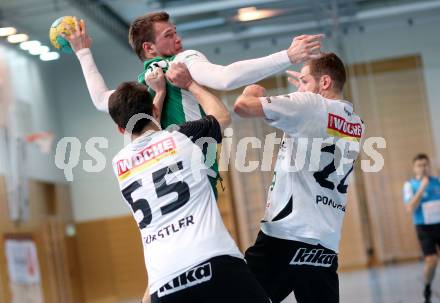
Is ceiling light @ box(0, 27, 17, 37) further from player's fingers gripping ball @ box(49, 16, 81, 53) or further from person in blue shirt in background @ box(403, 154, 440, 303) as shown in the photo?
player's fingers gripping ball @ box(49, 16, 81, 53)

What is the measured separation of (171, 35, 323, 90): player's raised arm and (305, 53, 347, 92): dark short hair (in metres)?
0.71

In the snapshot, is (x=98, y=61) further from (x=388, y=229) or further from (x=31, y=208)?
(x=388, y=229)

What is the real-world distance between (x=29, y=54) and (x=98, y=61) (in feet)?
5.03

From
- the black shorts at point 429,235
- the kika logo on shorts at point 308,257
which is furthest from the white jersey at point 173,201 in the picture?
the black shorts at point 429,235

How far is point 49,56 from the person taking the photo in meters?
15.0

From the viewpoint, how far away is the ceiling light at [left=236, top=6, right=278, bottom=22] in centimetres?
1355

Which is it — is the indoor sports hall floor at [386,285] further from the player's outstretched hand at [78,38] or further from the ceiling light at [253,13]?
the player's outstretched hand at [78,38]

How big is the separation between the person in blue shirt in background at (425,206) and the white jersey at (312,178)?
6.11 m

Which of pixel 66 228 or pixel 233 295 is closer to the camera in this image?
pixel 233 295

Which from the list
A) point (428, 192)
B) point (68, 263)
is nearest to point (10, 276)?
point (68, 263)

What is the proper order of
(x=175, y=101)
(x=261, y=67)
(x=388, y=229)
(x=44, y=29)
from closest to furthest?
1. (x=261, y=67)
2. (x=175, y=101)
3. (x=44, y=29)
4. (x=388, y=229)

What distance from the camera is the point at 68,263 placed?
12312 millimetres

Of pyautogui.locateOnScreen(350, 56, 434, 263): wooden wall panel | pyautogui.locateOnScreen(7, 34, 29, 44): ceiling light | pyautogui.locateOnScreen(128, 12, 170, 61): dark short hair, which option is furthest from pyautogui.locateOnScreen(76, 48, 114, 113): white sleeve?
A: pyautogui.locateOnScreen(350, 56, 434, 263): wooden wall panel

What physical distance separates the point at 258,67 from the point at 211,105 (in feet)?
0.97
